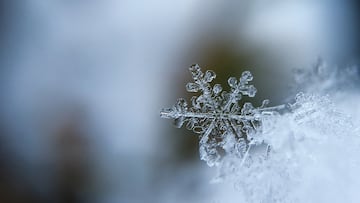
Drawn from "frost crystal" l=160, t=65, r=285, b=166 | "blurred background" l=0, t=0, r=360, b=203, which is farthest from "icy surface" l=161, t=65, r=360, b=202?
"blurred background" l=0, t=0, r=360, b=203

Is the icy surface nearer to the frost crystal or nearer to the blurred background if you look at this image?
the frost crystal

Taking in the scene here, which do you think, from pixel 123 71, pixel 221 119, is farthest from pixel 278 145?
pixel 123 71

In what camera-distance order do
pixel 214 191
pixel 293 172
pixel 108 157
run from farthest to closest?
1. pixel 108 157
2. pixel 214 191
3. pixel 293 172

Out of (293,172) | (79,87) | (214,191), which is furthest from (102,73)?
(293,172)

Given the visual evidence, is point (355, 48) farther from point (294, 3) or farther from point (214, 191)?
point (214, 191)

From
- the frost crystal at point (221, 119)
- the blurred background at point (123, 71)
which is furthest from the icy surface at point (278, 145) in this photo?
the blurred background at point (123, 71)

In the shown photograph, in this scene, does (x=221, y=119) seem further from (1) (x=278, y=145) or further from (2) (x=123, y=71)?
(2) (x=123, y=71)
